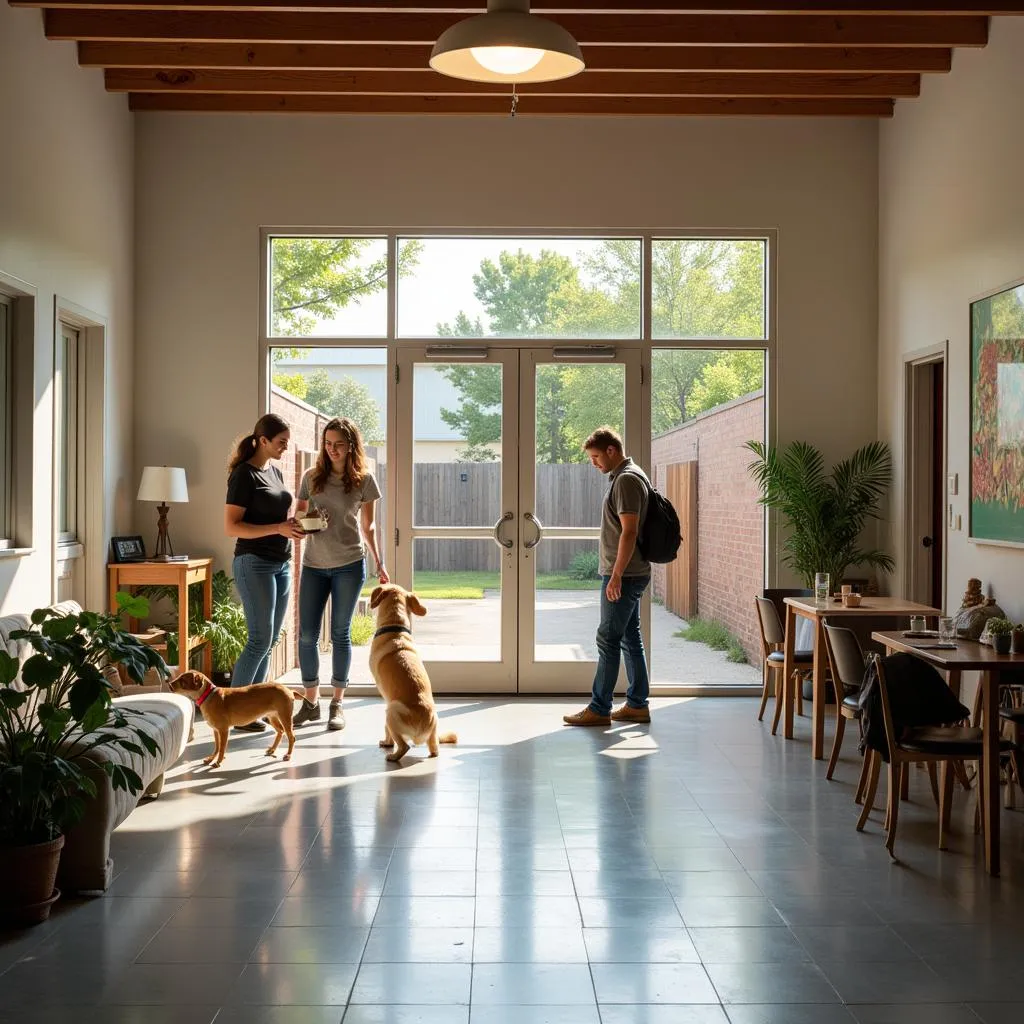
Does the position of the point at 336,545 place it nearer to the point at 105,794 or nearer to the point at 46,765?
the point at 105,794

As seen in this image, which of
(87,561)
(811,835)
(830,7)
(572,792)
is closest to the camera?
(811,835)

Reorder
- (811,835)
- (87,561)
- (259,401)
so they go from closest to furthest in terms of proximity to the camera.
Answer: (811,835), (87,561), (259,401)

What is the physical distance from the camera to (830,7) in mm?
5676

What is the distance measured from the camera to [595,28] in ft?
20.3

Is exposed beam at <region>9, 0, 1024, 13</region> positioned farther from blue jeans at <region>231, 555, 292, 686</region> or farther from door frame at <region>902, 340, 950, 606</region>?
blue jeans at <region>231, 555, 292, 686</region>

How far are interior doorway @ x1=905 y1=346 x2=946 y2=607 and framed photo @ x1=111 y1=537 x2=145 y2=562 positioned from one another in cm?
477

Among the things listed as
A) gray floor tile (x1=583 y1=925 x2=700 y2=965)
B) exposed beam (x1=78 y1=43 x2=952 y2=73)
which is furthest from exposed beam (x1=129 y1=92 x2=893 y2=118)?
gray floor tile (x1=583 y1=925 x2=700 y2=965)

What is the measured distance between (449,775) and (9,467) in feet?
8.78

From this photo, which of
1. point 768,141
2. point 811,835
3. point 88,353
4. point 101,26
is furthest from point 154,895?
point 768,141

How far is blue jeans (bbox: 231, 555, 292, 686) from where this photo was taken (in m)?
6.18

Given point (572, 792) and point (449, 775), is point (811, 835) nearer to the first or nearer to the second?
point (572, 792)

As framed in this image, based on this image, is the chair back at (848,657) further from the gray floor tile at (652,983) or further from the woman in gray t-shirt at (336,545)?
the woman in gray t-shirt at (336,545)

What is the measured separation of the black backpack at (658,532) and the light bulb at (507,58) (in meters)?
2.65

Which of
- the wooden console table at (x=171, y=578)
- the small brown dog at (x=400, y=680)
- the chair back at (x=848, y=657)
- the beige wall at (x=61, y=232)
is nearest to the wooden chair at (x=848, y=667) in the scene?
the chair back at (x=848, y=657)
